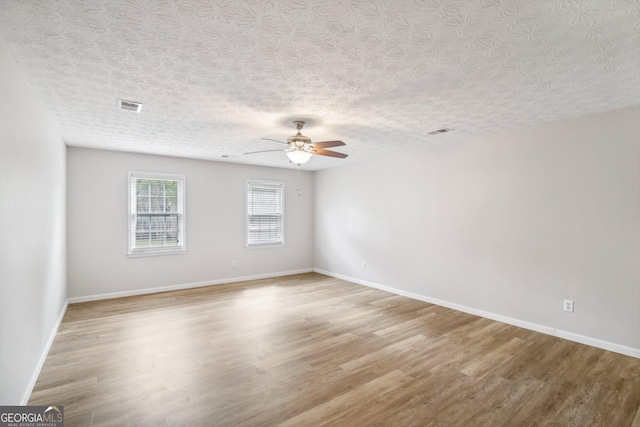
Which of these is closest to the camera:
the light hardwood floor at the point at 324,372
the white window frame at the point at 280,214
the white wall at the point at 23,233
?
the white wall at the point at 23,233

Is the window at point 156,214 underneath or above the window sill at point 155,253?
above

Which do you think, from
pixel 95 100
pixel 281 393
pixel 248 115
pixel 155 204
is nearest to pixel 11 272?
pixel 95 100

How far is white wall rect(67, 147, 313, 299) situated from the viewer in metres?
4.84

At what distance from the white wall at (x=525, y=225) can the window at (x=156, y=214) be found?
3600 mm

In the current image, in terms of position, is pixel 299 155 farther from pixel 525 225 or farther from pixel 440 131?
pixel 525 225

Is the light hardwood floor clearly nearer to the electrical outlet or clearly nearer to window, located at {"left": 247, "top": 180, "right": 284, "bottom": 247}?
the electrical outlet

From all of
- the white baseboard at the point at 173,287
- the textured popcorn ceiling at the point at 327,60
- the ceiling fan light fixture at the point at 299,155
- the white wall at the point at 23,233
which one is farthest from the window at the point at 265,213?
the white wall at the point at 23,233

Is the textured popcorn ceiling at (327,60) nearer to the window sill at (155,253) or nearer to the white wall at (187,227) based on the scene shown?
the white wall at (187,227)

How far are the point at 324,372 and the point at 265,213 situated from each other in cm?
441

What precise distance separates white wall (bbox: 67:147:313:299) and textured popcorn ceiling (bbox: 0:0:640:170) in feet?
5.25

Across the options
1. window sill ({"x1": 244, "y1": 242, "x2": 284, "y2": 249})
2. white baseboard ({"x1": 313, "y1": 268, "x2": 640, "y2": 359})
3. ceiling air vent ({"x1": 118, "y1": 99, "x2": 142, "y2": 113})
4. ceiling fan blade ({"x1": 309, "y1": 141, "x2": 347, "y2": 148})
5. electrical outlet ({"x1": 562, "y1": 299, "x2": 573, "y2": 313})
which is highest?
ceiling air vent ({"x1": 118, "y1": 99, "x2": 142, "y2": 113})

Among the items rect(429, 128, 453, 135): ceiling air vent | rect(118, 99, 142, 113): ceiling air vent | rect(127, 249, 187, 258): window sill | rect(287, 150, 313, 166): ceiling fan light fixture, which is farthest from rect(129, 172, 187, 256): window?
rect(429, 128, 453, 135): ceiling air vent

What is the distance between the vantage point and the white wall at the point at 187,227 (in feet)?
15.9

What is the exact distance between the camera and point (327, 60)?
2.16 metres
